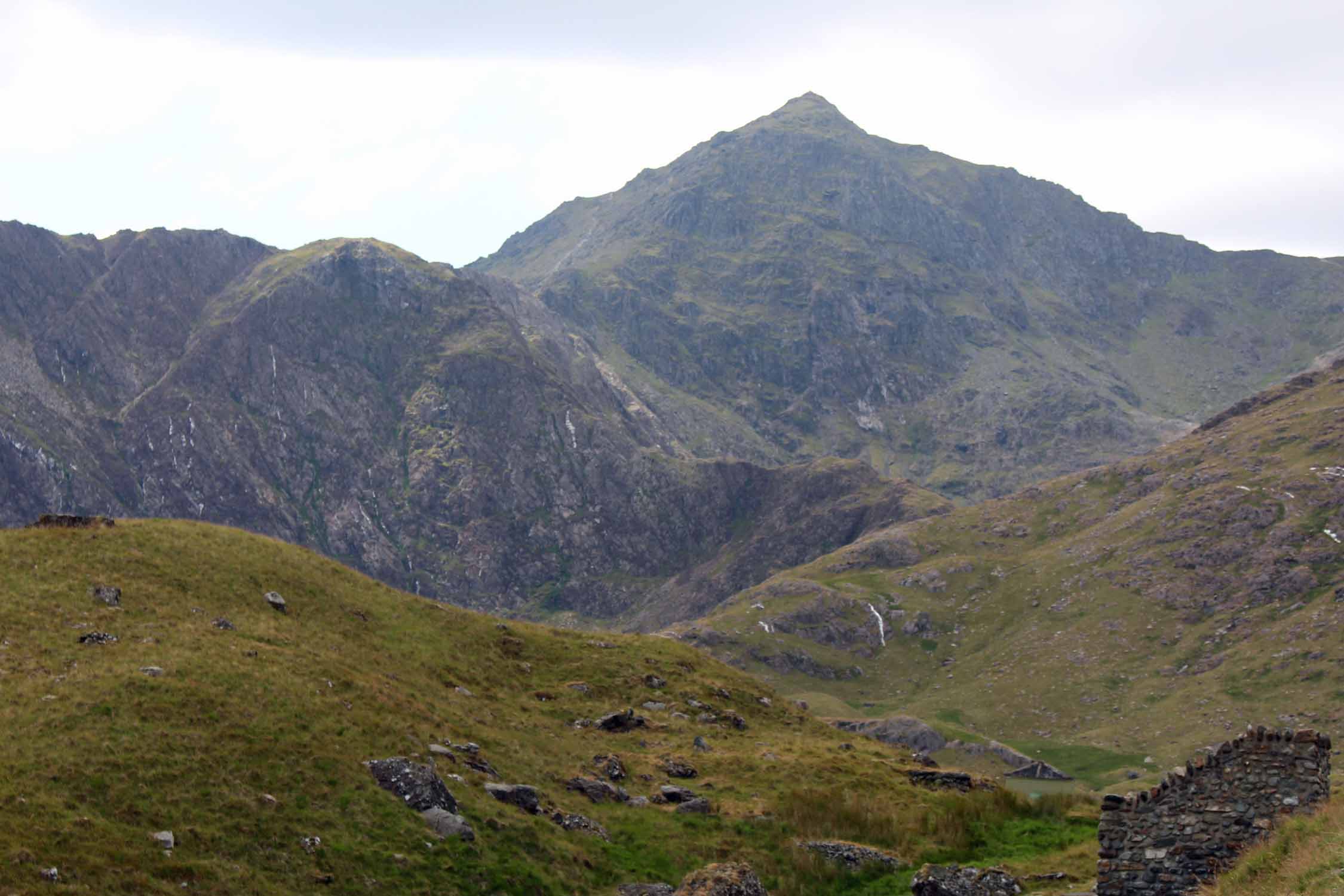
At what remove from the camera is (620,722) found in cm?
6969

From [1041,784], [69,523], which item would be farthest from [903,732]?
[69,523]

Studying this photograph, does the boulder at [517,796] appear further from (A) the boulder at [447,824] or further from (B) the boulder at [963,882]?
(B) the boulder at [963,882]

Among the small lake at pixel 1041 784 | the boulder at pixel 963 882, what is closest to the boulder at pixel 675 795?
the boulder at pixel 963 882

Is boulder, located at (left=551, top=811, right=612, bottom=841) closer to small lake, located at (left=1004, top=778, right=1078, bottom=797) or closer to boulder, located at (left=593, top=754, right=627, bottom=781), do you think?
boulder, located at (left=593, top=754, right=627, bottom=781)

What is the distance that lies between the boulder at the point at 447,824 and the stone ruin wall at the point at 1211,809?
2365cm

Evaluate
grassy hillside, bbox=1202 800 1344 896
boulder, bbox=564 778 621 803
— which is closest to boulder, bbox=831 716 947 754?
boulder, bbox=564 778 621 803

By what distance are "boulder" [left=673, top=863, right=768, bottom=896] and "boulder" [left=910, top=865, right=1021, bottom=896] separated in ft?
19.1

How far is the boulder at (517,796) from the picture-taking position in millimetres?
48328

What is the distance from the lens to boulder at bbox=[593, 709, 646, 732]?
68.8m

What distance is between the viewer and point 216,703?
44781 millimetres

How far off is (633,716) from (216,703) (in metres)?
31.6

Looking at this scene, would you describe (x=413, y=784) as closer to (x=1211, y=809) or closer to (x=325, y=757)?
(x=325, y=757)

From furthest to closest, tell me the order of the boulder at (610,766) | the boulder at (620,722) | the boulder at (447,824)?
the boulder at (620,722) < the boulder at (610,766) < the boulder at (447,824)

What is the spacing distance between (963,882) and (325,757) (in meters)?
25.4
